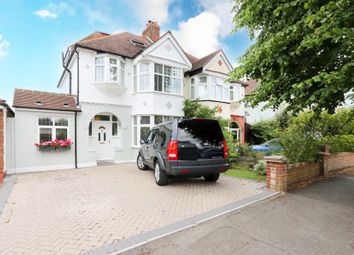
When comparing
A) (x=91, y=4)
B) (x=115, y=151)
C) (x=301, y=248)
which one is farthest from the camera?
(x=115, y=151)

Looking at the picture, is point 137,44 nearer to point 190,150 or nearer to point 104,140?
point 104,140

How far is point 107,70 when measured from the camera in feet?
39.2

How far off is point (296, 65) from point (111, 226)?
18.3 ft

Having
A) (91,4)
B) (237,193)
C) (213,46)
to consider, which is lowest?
(237,193)

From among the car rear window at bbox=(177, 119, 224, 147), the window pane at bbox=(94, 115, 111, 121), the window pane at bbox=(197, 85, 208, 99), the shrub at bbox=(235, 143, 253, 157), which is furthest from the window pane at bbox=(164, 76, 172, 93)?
the car rear window at bbox=(177, 119, 224, 147)

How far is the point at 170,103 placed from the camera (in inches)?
531

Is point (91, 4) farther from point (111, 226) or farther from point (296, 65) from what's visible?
point (111, 226)

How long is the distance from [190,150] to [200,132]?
2.30 ft

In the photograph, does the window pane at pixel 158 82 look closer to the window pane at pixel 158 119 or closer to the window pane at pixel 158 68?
the window pane at pixel 158 68

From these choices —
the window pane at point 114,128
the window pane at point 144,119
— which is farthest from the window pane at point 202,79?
the window pane at point 114,128

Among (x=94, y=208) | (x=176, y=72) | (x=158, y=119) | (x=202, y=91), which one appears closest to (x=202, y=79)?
(x=202, y=91)

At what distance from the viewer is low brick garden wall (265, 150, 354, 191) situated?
594 cm

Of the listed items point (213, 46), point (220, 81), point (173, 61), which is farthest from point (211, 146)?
point (213, 46)

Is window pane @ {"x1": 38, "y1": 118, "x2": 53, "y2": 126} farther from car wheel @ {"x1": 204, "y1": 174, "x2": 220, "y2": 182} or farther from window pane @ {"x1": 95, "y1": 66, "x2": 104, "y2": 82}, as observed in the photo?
car wheel @ {"x1": 204, "y1": 174, "x2": 220, "y2": 182}
